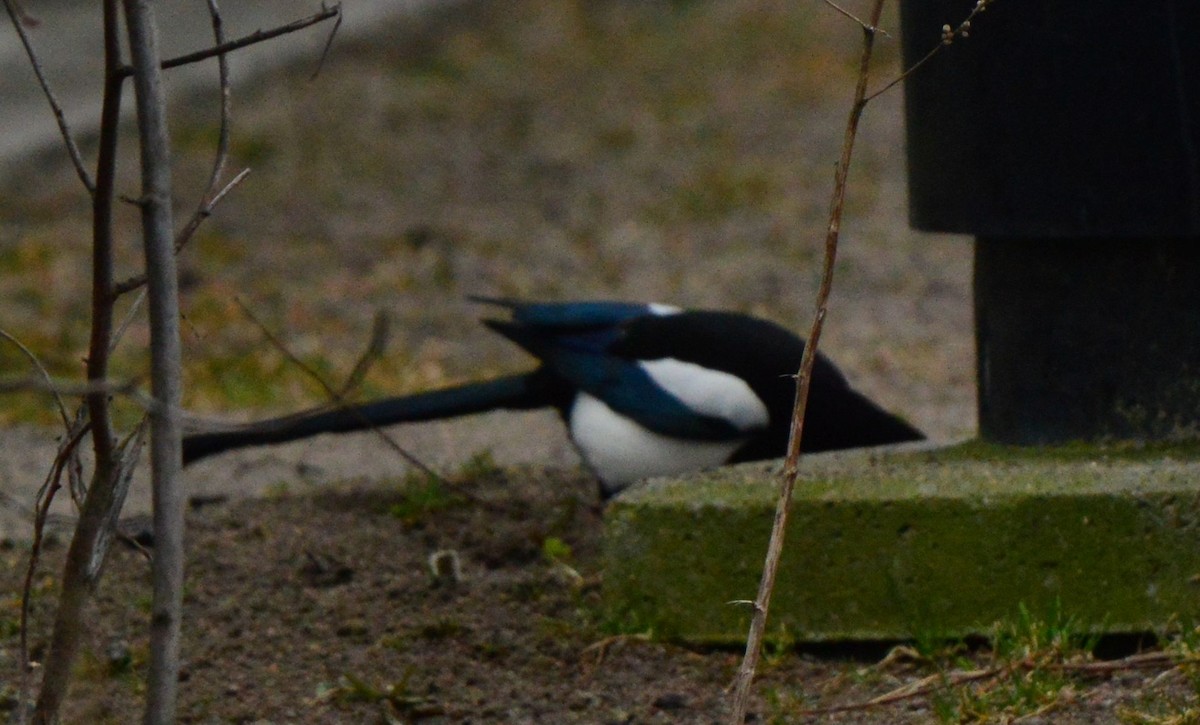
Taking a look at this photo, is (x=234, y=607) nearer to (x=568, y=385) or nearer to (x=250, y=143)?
(x=568, y=385)

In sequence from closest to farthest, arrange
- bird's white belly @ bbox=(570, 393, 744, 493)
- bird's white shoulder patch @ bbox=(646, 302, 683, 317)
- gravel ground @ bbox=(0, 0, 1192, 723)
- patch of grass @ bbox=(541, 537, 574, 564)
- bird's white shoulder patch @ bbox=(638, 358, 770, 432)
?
gravel ground @ bbox=(0, 0, 1192, 723) → patch of grass @ bbox=(541, 537, 574, 564) → bird's white shoulder patch @ bbox=(638, 358, 770, 432) → bird's white belly @ bbox=(570, 393, 744, 493) → bird's white shoulder patch @ bbox=(646, 302, 683, 317)

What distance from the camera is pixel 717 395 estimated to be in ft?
10.9

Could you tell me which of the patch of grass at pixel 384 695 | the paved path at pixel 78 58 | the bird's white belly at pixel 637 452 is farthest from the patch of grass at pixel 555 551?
the paved path at pixel 78 58

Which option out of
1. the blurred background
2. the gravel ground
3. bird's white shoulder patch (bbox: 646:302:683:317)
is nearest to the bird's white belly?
the gravel ground

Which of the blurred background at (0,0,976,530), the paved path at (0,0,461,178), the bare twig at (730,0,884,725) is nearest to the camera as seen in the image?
the bare twig at (730,0,884,725)

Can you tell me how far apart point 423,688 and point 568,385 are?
1202mm

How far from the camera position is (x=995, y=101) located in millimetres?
2662

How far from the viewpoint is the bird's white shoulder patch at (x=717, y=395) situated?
10.8ft

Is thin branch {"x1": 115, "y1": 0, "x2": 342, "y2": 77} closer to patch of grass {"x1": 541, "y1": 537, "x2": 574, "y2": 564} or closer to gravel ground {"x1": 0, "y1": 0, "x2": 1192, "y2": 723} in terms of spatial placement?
gravel ground {"x1": 0, "y1": 0, "x2": 1192, "y2": 723}

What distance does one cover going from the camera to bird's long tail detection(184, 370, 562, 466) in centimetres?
361

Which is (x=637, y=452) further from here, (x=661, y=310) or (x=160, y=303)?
(x=160, y=303)

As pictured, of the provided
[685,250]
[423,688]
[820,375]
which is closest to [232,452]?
[820,375]

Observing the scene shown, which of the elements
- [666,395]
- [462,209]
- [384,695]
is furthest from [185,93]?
[384,695]

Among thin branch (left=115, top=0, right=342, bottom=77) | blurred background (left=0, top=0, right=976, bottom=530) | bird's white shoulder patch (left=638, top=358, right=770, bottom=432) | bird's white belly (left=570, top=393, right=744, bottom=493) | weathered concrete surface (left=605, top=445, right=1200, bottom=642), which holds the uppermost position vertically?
blurred background (left=0, top=0, right=976, bottom=530)
